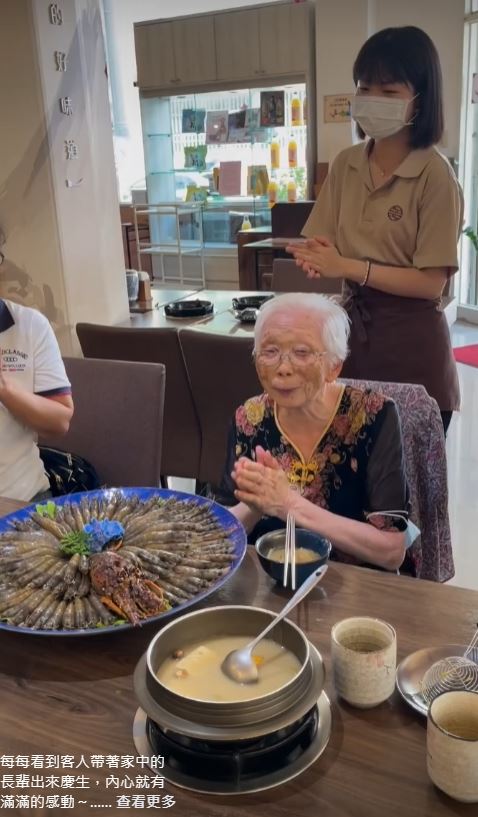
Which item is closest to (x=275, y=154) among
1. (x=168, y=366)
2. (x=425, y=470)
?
(x=168, y=366)

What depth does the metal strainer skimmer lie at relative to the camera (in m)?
0.86

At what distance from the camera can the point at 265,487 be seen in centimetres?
124

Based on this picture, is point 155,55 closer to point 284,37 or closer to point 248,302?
point 284,37

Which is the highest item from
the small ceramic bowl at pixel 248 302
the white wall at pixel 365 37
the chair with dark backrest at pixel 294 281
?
the white wall at pixel 365 37

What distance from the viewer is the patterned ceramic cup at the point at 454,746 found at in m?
0.70

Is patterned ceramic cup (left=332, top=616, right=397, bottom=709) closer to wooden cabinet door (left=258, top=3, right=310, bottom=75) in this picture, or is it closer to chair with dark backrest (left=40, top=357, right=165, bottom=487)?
chair with dark backrest (left=40, top=357, right=165, bottom=487)

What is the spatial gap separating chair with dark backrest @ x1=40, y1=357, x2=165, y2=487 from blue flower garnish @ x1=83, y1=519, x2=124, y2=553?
0.78 m

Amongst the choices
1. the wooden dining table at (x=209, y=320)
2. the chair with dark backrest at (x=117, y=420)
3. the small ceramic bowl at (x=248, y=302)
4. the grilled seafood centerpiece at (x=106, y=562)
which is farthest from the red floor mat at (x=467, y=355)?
the grilled seafood centerpiece at (x=106, y=562)

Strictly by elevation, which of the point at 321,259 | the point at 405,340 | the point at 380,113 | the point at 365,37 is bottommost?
the point at 405,340

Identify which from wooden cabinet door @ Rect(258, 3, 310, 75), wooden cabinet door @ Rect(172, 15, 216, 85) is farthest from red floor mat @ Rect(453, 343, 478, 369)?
wooden cabinet door @ Rect(172, 15, 216, 85)

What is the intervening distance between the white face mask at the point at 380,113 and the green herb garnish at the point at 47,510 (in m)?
1.27

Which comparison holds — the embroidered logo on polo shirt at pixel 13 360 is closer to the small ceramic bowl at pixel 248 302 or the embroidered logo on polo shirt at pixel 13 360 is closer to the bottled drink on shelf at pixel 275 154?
the small ceramic bowl at pixel 248 302

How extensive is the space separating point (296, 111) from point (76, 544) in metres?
6.21

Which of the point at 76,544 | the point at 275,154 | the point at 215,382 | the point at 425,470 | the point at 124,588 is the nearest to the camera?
the point at 124,588
